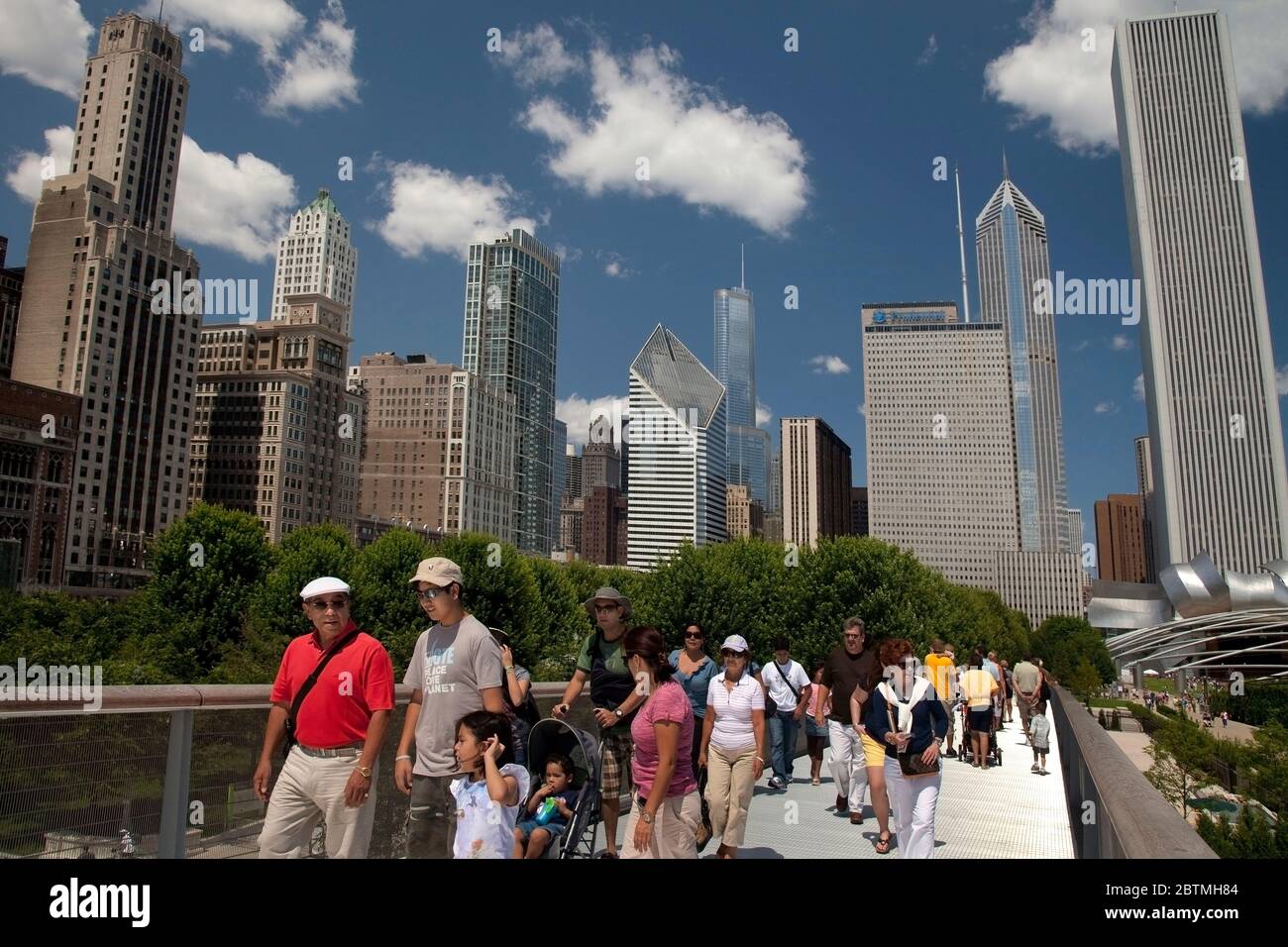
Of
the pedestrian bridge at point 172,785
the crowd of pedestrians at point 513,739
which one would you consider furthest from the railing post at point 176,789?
the crowd of pedestrians at point 513,739

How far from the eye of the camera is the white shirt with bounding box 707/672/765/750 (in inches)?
261

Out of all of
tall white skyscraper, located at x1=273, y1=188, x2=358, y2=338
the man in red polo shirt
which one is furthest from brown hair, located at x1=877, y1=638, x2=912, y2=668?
tall white skyscraper, located at x1=273, y1=188, x2=358, y2=338

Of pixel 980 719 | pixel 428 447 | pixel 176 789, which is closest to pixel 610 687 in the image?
pixel 176 789

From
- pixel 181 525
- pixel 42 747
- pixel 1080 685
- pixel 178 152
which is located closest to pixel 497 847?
pixel 42 747

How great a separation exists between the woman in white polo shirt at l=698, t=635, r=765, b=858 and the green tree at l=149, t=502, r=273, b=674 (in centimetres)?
3883

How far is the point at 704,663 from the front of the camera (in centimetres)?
761

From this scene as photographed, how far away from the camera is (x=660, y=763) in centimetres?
527

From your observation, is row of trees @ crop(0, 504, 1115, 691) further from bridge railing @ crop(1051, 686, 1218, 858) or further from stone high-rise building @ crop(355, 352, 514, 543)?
stone high-rise building @ crop(355, 352, 514, 543)

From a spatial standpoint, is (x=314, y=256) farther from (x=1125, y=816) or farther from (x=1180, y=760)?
(x=1125, y=816)

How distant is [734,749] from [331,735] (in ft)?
9.91

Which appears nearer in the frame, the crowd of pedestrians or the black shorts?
the crowd of pedestrians
